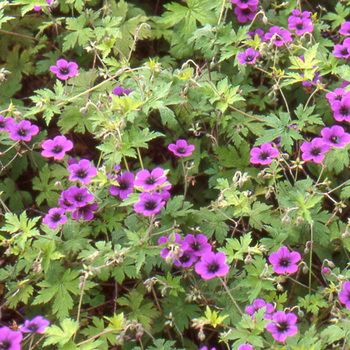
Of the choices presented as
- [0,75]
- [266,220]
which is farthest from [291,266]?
[0,75]

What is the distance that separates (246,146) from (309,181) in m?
0.53

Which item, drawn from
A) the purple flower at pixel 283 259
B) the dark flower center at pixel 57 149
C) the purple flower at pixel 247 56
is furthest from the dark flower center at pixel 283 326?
the purple flower at pixel 247 56

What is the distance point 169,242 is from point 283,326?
66 centimetres

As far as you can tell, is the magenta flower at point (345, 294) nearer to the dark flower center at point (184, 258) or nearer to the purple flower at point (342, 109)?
the dark flower center at point (184, 258)

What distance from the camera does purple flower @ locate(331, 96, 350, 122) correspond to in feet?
9.09

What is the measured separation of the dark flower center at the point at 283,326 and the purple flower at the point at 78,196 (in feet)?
3.72

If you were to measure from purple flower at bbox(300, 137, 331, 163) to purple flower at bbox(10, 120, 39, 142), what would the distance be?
1.59 meters

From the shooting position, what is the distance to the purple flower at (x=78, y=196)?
2.51m

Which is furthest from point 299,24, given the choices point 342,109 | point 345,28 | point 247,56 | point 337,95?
point 342,109

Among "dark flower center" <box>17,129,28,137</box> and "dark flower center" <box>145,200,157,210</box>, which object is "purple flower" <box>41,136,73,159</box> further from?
"dark flower center" <box>145,200,157,210</box>

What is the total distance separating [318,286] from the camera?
→ 2.66 metres

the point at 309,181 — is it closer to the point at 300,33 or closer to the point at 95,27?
the point at 300,33

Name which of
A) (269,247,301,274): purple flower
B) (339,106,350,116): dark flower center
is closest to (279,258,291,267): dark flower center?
(269,247,301,274): purple flower

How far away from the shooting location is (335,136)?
268cm
